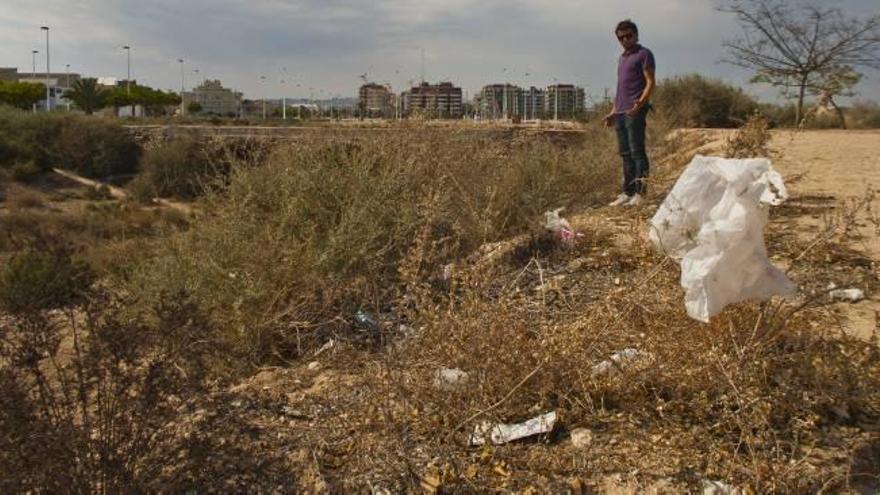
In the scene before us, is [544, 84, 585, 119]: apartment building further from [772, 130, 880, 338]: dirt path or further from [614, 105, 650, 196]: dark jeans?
[614, 105, 650, 196]: dark jeans

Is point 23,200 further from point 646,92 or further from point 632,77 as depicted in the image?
point 646,92

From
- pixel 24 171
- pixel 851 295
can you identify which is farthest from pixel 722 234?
pixel 24 171

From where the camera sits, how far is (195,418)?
2.71 meters

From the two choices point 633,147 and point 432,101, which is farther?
point 432,101

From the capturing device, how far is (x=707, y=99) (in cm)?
2091

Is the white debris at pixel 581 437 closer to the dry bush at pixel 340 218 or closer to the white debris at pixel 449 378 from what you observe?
the white debris at pixel 449 378

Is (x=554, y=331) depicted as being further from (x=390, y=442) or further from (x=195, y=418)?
(x=195, y=418)

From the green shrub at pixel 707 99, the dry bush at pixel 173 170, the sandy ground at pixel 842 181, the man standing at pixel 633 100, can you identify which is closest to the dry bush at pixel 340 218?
the man standing at pixel 633 100

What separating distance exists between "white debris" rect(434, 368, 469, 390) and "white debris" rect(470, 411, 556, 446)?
178 mm

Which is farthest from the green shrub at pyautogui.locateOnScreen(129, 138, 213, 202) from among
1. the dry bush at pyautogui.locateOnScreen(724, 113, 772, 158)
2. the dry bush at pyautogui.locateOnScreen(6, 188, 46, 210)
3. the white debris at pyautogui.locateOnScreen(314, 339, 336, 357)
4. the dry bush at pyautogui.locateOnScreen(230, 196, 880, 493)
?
the dry bush at pyautogui.locateOnScreen(230, 196, 880, 493)

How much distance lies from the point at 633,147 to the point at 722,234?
3.37 metres

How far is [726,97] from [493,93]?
519 inches

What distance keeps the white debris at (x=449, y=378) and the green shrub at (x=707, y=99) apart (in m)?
17.8

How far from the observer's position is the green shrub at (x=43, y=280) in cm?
230
